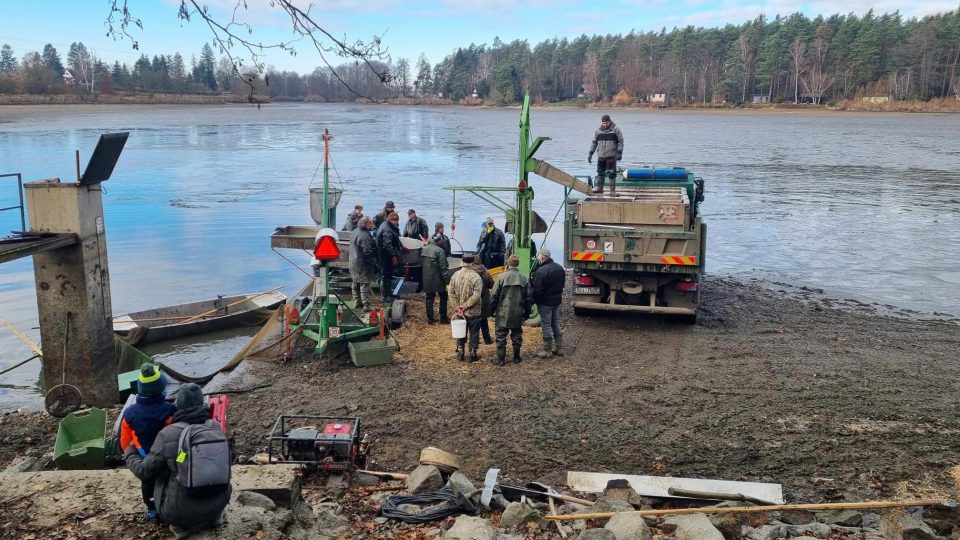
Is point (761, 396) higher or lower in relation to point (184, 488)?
lower

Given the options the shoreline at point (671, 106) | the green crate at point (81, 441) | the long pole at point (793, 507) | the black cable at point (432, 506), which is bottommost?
the long pole at point (793, 507)

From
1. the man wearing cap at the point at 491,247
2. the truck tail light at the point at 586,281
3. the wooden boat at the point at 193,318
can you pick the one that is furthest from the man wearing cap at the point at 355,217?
the truck tail light at the point at 586,281

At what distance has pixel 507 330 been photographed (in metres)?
11.1

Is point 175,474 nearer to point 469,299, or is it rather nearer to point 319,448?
point 319,448

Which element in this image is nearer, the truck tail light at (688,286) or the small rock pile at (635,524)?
the small rock pile at (635,524)

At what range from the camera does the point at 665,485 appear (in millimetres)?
7531

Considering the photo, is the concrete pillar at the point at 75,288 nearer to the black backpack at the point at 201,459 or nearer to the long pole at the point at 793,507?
the black backpack at the point at 201,459

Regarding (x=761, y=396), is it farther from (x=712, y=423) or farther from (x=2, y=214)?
(x=2, y=214)

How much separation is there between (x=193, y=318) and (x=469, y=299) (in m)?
6.92

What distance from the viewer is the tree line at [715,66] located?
4003 inches

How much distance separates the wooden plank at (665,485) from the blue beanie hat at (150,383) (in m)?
3.91

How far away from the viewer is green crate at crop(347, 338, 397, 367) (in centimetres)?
1109

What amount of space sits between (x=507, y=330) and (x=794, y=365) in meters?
4.09

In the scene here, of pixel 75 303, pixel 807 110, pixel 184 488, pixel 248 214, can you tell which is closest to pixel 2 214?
pixel 248 214
